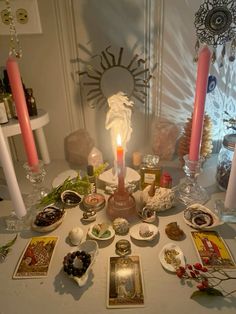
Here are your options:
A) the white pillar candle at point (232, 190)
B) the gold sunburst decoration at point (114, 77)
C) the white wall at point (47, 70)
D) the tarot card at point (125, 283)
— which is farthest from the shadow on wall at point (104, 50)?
the tarot card at point (125, 283)

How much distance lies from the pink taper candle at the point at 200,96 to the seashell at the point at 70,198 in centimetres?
44

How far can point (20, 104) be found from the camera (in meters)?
0.77

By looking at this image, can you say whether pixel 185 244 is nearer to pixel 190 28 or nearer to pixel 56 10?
pixel 190 28

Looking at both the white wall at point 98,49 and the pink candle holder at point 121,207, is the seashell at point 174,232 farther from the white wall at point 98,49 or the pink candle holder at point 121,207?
the white wall at point 98,49

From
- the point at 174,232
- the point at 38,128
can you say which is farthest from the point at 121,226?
the point at 38,128

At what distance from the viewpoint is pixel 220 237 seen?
762 millimetres

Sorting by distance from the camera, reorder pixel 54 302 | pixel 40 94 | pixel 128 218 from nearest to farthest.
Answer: pixel 54 302, pixel 128 218, pixel 40 94

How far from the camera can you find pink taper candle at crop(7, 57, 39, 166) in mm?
735

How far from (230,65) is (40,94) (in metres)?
0.88

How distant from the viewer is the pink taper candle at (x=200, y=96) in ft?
2.32

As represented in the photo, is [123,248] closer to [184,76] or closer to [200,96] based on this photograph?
[200,96]

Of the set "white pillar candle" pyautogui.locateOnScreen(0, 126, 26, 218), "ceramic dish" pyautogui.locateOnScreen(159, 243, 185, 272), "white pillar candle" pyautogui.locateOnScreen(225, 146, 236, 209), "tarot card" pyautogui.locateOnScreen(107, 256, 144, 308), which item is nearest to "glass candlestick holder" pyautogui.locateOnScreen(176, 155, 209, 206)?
"white pillar candle" pyautogui.locateOnScreen(225, 146, 236, 209)

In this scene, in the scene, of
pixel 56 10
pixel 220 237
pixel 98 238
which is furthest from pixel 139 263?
pixel 56 10

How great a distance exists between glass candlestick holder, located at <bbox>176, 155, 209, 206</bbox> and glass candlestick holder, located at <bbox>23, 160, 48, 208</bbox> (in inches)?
20.4
